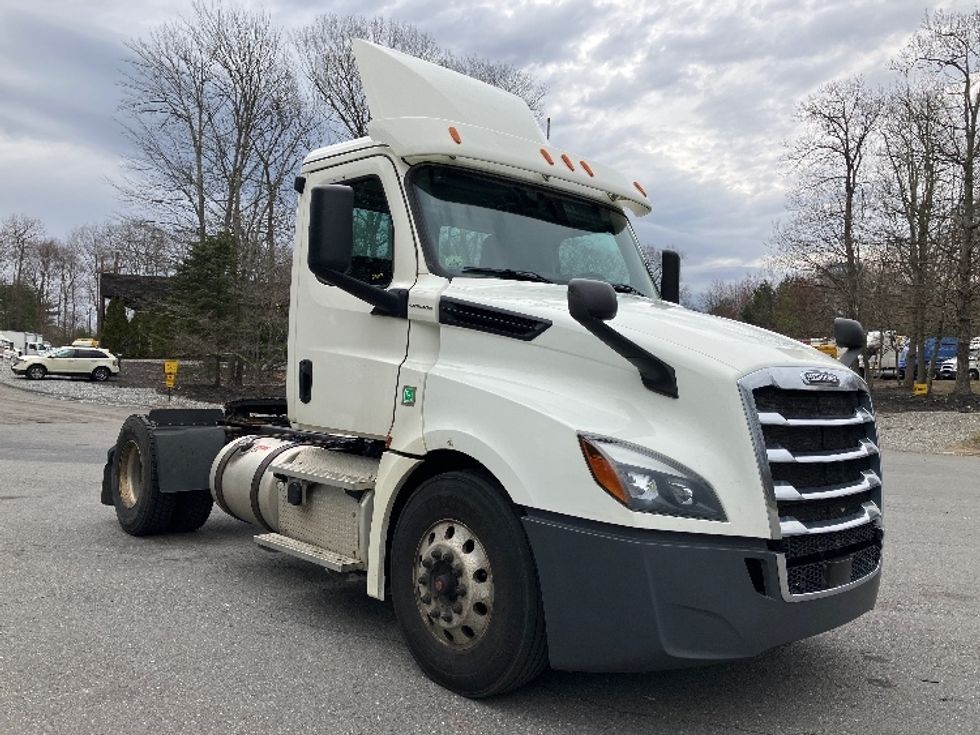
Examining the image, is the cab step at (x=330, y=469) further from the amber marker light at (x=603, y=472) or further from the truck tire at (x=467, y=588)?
the amber marker light at (x=603, y=472)

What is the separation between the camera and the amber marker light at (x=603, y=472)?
3047mm

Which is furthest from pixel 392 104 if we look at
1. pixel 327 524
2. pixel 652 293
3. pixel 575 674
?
pixel 575 674

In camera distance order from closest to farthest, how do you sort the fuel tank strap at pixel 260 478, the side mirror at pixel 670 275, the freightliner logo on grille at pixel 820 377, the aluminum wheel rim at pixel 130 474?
the freightliner logo on grille at pixel 820 377, the side mirror at pixel 670 275, the fuel tank strap at pixel 260 478, the aluminum wheel rim at pixel 130 474

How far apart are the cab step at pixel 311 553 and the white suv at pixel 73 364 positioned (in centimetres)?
3618

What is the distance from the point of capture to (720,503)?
3064 millimetres

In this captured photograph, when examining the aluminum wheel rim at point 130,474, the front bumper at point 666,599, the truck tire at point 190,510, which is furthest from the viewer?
the aluminum wheel rim at point 130,474

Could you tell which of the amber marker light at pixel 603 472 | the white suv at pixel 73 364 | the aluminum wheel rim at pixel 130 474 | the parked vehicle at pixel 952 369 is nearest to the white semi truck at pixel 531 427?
the amber marker light at pixel 603 472

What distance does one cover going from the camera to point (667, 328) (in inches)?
138

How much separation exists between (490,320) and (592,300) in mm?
674

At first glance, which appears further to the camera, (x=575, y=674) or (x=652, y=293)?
(x=652, y=293)

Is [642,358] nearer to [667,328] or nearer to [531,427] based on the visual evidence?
[667,328]

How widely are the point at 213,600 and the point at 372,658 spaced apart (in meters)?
1.47

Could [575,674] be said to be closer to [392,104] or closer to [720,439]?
[720,439]

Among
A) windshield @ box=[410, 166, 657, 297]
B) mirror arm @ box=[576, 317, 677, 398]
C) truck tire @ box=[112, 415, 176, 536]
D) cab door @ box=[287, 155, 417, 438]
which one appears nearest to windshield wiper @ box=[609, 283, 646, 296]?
windshield @ box=[410, 166, 657, 297]
